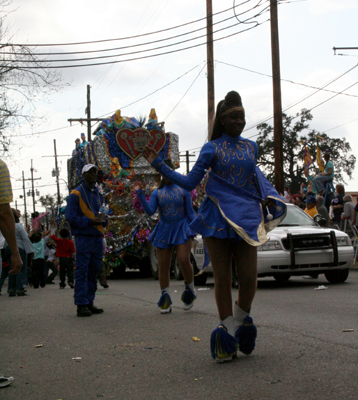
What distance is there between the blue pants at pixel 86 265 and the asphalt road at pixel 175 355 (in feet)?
1.11

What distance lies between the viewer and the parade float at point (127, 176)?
55.6 ft

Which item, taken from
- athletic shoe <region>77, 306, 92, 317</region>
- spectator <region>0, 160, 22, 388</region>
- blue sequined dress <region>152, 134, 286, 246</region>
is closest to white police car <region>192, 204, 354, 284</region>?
athletic shoe <region>77, 306, 92, 317</region>

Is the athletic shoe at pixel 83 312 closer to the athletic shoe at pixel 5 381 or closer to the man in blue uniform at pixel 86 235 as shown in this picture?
the man in blue uniform at pixel 86 235

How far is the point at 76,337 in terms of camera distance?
6.49 meters

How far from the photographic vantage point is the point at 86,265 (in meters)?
8.38

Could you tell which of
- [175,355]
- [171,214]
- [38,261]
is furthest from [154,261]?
[175,355]

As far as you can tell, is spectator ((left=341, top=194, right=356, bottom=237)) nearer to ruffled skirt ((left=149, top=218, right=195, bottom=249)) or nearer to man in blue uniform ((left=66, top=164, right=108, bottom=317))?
ruffled skirt ((left=149, top=218, right=195, bottom=249))

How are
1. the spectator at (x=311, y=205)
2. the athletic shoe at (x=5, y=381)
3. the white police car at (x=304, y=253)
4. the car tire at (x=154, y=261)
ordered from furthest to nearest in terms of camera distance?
the car tire at (x=154, y=261)
the spectator at (x=311, y=205)
the white police car at (x=304, y=253)
the athletic shoe at (x=5, y=381)

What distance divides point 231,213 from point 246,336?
910 millimetres

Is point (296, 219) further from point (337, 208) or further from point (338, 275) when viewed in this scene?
point (337, 208)

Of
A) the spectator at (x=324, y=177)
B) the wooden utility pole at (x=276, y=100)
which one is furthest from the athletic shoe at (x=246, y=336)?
the spectator at (x=324, y=177)

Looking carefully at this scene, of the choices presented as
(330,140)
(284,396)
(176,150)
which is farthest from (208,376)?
(330,140)

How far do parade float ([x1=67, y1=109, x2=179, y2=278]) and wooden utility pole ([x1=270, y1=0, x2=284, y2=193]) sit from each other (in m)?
2.74

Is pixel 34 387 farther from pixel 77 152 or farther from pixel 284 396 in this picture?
pixel 77 152
